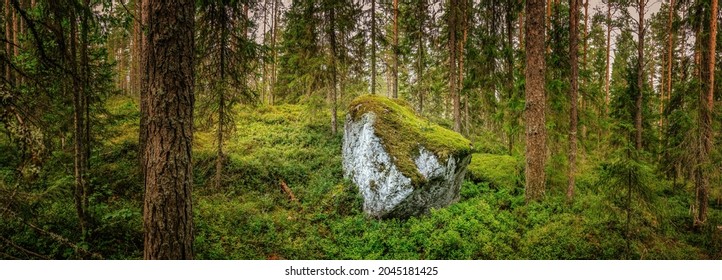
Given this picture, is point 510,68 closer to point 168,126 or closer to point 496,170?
point 496,170

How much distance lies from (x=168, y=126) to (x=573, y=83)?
991cm

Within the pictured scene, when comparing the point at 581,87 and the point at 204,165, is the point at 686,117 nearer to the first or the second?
the point at 581,87

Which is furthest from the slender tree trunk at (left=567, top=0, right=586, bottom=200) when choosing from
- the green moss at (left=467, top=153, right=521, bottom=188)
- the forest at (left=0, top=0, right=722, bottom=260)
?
the green moss at (left=467, top=153, right=521, bottom=188)

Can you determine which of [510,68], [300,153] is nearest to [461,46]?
[510,68]

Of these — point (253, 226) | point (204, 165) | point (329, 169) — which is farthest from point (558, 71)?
point (204, 165)

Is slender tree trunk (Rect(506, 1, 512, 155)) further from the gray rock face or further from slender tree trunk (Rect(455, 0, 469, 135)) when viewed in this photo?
the gray rock face

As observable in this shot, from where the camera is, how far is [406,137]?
325 inches

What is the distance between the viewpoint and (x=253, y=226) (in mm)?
7062

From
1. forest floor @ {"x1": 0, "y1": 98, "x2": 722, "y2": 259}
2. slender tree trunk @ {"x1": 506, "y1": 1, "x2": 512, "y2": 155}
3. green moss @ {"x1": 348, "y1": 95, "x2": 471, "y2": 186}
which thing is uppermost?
slender tree trunk @ {"x1": 506, "y1": 1, "x2": 512, "y2": 155}

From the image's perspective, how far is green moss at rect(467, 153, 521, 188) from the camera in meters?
9.62

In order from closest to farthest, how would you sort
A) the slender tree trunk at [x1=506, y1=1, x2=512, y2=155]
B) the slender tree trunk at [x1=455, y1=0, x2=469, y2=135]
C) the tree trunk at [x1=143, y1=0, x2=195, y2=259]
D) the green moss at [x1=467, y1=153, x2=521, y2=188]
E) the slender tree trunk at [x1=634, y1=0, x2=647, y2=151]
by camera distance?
the tree trunk at [x1=143, y1=0, x2=195, y2=259]
the green moss at [x1=467, y1=153, x2=521, y2=188]
the slender tree trunk at [x1=506, y1=1, x2=512, y2=155]
the slender tree trunk at [x1=634, y1=0, x2=647, y2=151]
the slender tree trunk at [x1=455, y1=0, x2=469, y2=135]

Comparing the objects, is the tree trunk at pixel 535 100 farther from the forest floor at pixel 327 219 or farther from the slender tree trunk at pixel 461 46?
the slender tree trunk at pixel 461 46

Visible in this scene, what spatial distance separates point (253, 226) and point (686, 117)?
1144 cm

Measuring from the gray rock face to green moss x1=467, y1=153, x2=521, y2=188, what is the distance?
5.93 ft
